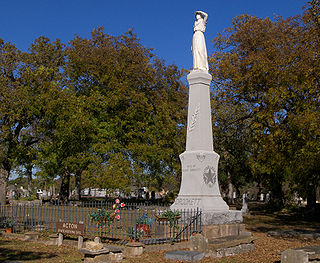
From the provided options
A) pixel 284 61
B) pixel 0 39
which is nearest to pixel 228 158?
pixel 284 61

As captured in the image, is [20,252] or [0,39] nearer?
[20,252]

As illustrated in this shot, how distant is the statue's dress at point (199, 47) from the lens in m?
15.9

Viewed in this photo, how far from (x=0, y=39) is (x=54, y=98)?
696cm

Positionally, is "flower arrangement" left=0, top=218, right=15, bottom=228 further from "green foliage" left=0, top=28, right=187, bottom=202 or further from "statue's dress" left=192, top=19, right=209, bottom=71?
"green foliage" left=0, top=28, right=187, bottom=202

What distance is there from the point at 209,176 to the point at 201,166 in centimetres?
56

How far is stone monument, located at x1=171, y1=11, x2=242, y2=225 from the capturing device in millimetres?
14016

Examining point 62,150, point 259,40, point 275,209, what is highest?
point 259,40

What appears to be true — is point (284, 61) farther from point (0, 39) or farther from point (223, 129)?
point (0, 39)

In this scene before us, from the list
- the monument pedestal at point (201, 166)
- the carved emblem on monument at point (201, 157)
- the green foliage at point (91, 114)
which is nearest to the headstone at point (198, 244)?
the monument pedestal at point (201, 166)

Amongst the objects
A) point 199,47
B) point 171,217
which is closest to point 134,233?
point 171,217

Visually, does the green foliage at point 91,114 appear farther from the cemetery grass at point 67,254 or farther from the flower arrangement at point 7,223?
the cemetery grass at point 67,254

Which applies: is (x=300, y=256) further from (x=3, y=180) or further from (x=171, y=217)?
(x=3, y=180)

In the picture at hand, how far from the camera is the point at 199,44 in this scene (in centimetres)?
1627

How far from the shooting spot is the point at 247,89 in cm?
2855
